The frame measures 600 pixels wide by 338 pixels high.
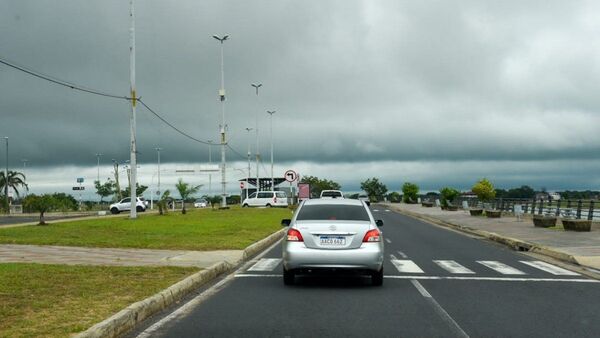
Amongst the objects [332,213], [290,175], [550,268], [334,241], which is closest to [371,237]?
[334,241]

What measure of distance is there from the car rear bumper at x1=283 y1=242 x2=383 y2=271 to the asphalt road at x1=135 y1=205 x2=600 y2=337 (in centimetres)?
45

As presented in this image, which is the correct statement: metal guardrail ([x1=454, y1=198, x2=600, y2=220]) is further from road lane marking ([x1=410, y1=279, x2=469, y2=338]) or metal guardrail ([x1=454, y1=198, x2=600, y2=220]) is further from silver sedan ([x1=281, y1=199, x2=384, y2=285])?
silver sedan ([x1=281, y1=199, x2=384, y2=285])

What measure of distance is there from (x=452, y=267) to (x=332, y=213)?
14.8 ft

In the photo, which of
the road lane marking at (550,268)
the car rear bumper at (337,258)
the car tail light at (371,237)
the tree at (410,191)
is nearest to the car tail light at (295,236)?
the car rear bumper at (337,258)

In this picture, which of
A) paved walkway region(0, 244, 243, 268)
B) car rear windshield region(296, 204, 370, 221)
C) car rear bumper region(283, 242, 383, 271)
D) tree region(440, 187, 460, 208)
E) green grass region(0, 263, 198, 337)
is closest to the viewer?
green grass region(0, 263, 198, 337)

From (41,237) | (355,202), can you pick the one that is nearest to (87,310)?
(355,202)

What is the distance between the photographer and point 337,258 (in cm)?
1158

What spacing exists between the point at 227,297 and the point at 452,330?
13.5 ft

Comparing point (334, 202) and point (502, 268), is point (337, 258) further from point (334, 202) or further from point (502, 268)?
→ point (502, 268)

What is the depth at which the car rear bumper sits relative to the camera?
11.6m

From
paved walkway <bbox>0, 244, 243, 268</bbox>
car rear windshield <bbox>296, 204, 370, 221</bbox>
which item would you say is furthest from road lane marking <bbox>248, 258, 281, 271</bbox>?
car rear windshield <bbox>296, 204, 370, 221</bbox>

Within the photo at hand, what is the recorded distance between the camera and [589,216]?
3192cm

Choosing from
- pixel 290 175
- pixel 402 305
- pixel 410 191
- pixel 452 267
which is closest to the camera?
pixel 402 305

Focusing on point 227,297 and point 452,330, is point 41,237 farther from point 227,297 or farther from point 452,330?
point 452,330
